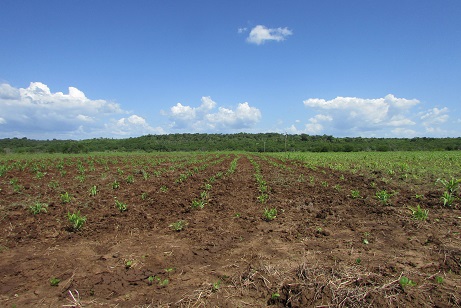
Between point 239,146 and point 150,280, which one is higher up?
point 239,146

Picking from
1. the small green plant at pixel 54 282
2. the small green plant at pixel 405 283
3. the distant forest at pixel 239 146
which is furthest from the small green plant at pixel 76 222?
the distant forest at pixel 239 146

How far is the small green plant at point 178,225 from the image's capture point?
5.52 metres

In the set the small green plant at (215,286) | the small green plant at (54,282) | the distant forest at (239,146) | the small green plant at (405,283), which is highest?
the distant forest at (239,146)

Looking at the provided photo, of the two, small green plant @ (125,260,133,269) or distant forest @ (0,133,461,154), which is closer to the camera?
small green plant @ (125,260,133,269)

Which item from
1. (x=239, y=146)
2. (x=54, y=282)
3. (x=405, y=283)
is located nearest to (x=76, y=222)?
(x=54, y=282)

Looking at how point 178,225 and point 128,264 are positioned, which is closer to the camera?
point 128,264

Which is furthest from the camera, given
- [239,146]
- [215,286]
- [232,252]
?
[239,146]

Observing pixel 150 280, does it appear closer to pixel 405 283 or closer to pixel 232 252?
pixel 232 252

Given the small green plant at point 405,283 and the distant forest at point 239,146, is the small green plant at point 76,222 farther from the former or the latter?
the distant forest at point 239,146

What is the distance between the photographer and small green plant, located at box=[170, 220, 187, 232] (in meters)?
5.52

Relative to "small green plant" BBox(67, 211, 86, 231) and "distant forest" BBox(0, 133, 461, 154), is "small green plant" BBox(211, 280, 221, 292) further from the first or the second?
"distant forest" BBox(0, 133, 461, 154)

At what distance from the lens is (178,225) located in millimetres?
5570

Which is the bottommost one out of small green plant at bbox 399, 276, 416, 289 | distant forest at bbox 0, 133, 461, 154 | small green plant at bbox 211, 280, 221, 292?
small green plant at bbox 211, 280, 221, 292

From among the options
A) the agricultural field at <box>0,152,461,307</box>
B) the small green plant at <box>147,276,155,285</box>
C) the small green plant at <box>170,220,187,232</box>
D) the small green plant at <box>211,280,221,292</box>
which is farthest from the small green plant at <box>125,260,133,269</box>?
the small green plant at <box>170,220,187,232</box>
